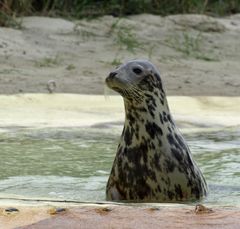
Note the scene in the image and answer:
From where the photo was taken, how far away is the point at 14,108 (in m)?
9.26

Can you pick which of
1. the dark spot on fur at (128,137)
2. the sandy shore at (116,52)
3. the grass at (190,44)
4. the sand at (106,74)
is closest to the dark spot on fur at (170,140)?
the dark spot on fur at (128,137)

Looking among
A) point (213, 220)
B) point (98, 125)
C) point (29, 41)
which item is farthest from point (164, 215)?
point (29, 41)

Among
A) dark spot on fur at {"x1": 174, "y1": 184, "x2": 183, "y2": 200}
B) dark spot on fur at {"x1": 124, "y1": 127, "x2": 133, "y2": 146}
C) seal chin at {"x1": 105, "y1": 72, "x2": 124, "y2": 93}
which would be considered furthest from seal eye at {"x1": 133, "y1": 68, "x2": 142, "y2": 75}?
dark spot on fur at {"x1": 174, "y1": 184, "x2": 183, "y2": 200}

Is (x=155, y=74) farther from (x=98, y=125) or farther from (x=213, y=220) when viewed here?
(x=98, y=125)

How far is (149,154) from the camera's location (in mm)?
5461

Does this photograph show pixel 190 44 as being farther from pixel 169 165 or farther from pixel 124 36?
pixel 169 165

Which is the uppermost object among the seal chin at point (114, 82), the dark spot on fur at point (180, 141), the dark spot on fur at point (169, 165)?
the seal chin at point (114, 82)

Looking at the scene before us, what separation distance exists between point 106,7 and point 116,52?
7.13 ft

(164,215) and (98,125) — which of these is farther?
(98,125)

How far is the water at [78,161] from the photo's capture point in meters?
5.82

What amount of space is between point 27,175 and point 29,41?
271 inches

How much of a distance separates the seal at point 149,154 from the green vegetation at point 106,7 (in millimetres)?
8223

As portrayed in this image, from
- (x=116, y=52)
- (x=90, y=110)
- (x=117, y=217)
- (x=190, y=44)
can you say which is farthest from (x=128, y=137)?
(x=190, y=44)

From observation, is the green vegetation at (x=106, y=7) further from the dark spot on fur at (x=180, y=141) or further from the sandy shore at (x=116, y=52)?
the dark spot on fur at (x=180, y=141)
